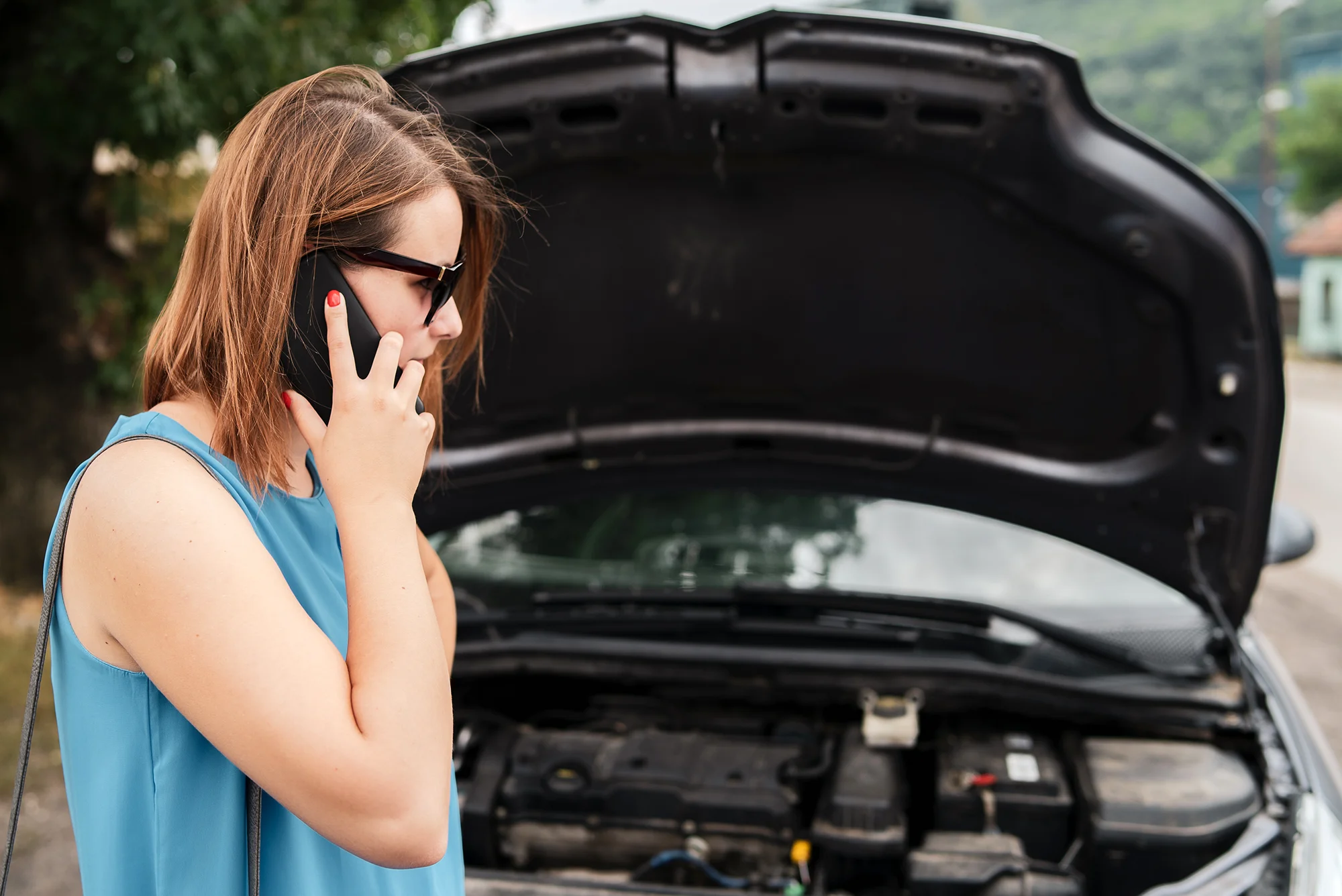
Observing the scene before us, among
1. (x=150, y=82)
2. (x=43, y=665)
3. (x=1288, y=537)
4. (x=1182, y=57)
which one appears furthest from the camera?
(x=1182, y=57)

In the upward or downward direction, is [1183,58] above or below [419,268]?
below

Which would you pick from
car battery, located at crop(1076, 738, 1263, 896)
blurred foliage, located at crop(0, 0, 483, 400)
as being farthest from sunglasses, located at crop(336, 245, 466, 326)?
blurred foliage, located at crop(0, 0, 483, 400)

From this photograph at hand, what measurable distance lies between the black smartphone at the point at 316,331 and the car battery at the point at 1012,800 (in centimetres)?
159

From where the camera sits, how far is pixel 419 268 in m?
1.08

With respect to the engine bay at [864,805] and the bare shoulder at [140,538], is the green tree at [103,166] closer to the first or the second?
the engine bay at [864,805]

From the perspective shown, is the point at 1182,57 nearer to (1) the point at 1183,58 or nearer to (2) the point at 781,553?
(1) the point at 1183,58

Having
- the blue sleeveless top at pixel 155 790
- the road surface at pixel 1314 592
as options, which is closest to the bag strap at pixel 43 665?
the blue sleeveless top at pixel 155 790

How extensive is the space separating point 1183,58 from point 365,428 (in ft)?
246

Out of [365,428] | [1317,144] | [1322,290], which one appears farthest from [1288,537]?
[1317,144]

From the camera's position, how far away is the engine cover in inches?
83.8

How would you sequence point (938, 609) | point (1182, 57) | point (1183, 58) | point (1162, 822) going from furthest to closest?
point (1182, 57) → point (1183, 58) → point (938, 609) → point (1162, 822)

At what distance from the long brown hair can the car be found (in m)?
0.64

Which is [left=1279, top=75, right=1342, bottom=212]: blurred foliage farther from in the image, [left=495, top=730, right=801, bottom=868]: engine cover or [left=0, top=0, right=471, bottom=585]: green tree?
[left=495, top=730, right=801, bottom=868]: engine cover

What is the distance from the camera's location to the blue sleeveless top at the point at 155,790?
0.96m
